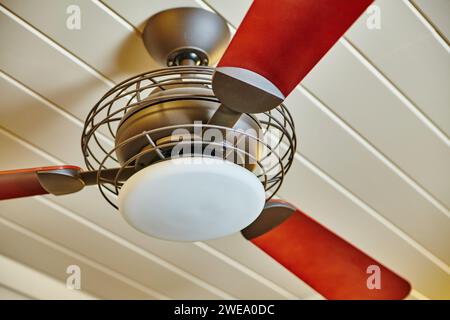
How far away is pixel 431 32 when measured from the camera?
1129mm

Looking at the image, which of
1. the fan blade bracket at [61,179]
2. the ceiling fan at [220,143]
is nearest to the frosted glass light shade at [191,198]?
the ceiling fan at [220,143]

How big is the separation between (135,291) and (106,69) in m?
0.90

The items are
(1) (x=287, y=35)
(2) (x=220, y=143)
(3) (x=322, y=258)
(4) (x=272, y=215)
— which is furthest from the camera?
(3) (x=322, y=258)

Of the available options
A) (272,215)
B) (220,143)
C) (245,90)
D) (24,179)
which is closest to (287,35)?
(245,90)

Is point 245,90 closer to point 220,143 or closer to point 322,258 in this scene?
point 220,143

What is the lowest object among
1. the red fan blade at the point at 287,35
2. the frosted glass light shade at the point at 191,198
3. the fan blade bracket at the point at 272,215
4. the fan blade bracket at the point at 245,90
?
the frosted glass light shade at the point at 191,198

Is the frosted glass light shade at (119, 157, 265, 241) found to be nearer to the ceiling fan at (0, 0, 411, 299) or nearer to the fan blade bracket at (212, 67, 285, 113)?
the ceiling fan at (0, 0, 411, 299)

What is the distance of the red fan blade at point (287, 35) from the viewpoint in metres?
0.61

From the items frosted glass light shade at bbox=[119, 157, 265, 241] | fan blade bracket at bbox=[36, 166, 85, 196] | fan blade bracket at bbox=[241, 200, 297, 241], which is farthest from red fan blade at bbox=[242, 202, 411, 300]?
fan blade bracket at bbox=[36, 166, 85, 196]

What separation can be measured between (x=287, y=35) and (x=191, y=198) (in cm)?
29

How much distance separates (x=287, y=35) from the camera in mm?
644

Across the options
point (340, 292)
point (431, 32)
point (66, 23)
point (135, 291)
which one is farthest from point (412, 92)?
point (135, 291)

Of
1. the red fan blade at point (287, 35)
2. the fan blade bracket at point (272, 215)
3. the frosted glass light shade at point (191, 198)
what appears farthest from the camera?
the fan blade bracket at point (272, 215)

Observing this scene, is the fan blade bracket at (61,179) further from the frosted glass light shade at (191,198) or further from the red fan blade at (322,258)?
the red fan blade at (322,258)
